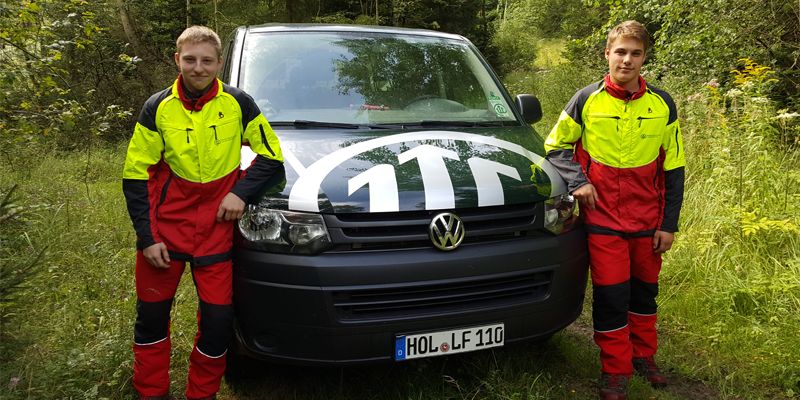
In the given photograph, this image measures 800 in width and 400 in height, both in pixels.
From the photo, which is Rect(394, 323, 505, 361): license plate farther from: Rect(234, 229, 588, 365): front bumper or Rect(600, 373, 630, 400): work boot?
Rect(600, 373, 630, 400): work boot

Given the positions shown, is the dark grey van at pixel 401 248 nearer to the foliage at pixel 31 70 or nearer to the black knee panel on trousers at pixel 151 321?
the black knee panel on trousers at pixel 151 321

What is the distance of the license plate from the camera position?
231 cm

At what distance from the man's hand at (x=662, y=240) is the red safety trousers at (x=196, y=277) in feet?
6.70

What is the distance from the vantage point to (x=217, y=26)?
45.4 feet

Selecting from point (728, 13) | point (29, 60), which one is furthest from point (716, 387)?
point (728, 13)

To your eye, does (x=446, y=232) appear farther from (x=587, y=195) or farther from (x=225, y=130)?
(x=225, y=130)

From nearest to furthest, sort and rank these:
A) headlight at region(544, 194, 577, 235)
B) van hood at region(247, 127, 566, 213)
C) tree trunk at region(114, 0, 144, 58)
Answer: van hood at region(247, 127, 566, 213) < headlight at region(544, 194, 577, 235) < tree trunk at region(114, 0, 144, 58)

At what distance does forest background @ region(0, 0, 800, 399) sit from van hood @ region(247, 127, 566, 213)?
Result: 87cm

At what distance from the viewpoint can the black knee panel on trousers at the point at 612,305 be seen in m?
2.77

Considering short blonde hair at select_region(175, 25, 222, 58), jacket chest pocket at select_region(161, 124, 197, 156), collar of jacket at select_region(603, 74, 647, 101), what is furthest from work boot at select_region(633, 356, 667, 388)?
short blonde hair at select_region(175, 25, 222, 58)

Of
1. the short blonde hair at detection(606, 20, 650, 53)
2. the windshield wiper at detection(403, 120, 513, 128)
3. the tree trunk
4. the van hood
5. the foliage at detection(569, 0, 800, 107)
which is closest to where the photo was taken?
the van hood

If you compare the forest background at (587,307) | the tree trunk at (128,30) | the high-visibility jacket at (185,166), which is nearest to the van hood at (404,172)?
the high-visibility jacket at (185,166)

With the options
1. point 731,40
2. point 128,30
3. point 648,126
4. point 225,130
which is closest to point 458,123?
point 648,126

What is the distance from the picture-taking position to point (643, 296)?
2.96m
